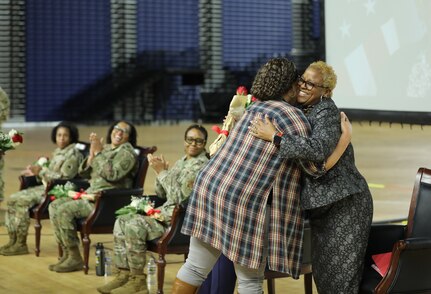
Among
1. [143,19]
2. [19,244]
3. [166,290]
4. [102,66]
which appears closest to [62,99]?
[102,66]

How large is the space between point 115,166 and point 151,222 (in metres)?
0.98

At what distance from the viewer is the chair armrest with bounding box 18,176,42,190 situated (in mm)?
8102

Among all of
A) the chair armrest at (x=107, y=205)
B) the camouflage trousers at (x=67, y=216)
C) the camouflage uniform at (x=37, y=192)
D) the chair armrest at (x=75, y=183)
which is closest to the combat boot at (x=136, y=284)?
the chair armrest at (x=107, y=205)

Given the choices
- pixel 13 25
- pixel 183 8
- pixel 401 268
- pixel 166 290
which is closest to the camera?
pixel 401 268

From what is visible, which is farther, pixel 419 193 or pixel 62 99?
pixel 62 99

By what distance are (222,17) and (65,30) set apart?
392 centimetres

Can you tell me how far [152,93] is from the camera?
→ 23484mm

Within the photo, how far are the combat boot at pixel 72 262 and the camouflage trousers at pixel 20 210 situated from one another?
2.56ft

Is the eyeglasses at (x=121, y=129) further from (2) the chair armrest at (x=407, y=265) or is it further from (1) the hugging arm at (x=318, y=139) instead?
(2) the chair armrest at (x=407, y=265)

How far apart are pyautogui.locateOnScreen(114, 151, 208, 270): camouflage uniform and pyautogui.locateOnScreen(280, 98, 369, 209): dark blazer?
1750 mm

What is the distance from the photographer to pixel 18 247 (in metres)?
7.61

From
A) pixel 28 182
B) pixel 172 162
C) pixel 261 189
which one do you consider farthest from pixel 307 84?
pixel 172 162

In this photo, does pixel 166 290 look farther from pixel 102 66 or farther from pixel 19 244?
pixel 102 66

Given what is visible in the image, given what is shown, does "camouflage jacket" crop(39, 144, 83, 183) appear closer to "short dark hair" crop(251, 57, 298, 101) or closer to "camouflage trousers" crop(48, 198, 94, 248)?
"camouflage trousers" crop(48, 198, 94, 248)
